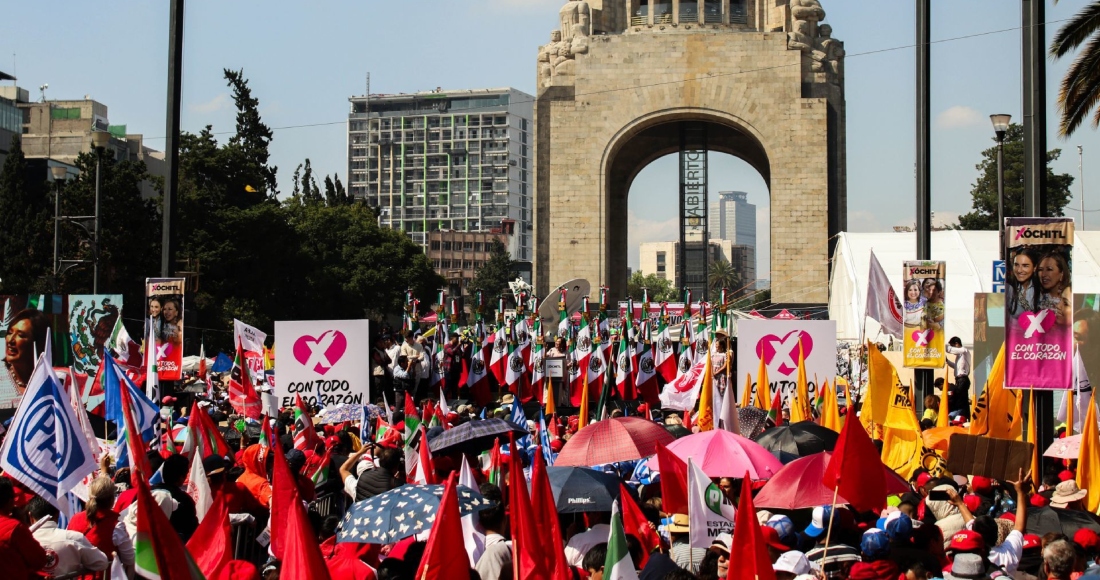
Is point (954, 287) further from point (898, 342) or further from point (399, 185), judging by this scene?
point (399, 185)

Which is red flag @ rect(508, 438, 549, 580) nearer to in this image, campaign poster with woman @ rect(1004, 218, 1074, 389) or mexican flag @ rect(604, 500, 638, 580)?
mexican flag @ rect(604, 500, 638, 580)

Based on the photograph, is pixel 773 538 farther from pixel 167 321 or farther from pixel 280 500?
pixel 167 321

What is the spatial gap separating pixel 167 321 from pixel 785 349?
719 centimetres

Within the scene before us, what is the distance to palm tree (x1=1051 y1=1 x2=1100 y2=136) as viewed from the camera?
14.8m

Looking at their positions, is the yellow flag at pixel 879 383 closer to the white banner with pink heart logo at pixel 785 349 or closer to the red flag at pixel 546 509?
the white banner with pink heart logo at pixel 785 349

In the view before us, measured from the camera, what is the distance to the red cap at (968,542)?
693 cm

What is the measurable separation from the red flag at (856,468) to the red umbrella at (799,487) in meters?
0.46

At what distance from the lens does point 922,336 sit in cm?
1494

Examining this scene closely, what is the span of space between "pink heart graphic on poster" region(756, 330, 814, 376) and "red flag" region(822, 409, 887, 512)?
7805 millimetres

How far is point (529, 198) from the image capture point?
17000cm

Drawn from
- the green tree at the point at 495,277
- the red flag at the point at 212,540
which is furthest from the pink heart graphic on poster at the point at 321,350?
the green tree at the point at 495,277

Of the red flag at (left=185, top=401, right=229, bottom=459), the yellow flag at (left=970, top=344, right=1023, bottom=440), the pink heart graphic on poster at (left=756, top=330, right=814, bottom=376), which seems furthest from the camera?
the pink heart graphic on poster at (left=756, top=330, right=814, bottom=376)

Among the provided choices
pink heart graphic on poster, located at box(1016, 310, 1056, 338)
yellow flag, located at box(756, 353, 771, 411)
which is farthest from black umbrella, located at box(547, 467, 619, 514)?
yellow flag, located at box(756, 353, 771, 411)

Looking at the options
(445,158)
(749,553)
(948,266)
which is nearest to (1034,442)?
(749,553)
